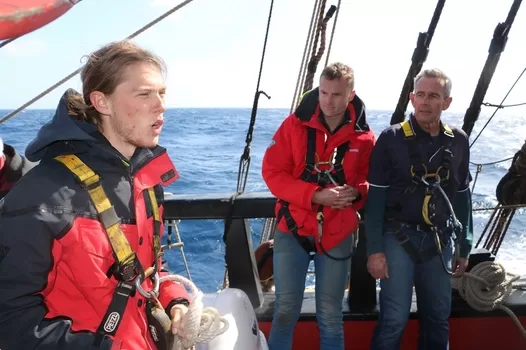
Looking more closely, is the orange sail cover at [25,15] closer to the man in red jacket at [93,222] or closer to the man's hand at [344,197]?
the man in red jacket at [93,222]

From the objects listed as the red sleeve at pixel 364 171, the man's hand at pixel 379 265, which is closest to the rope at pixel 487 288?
the man's hand at pixel 379 265

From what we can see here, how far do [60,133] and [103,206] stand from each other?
231mm

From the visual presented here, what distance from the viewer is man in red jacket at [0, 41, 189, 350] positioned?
1174 millimetres

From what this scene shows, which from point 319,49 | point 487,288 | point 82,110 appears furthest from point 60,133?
point 319,49

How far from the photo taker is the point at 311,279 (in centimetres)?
884

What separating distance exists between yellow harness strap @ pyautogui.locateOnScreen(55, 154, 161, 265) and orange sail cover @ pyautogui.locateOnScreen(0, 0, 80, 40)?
2.02ft

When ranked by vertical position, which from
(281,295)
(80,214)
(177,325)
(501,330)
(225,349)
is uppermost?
(80,214)

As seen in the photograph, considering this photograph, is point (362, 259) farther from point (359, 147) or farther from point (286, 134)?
point (286, 134)

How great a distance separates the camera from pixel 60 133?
4.33 ft

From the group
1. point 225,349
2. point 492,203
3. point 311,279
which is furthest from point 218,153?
point 225,349

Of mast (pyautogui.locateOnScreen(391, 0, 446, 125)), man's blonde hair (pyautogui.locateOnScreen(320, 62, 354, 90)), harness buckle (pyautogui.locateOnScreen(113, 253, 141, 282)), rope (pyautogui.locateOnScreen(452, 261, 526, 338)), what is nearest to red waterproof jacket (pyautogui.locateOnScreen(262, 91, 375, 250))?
man's blonde hair (pyautogui.locateOnScreen(320, 62, 354, 90))

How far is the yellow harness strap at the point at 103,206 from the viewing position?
50.9 inches

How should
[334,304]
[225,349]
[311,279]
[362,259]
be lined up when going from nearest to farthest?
[225,349], [334,304], [362,259], [311,279]

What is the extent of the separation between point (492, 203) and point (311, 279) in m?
8.57
